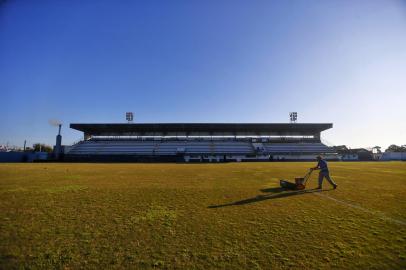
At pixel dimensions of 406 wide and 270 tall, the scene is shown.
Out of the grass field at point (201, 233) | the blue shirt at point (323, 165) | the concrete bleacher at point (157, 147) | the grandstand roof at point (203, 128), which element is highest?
the grandstand roof at point (203, 128)

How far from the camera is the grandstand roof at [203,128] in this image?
56406 mm

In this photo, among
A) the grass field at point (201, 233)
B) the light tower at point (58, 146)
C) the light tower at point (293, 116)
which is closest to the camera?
the grass field at point (201, 233)

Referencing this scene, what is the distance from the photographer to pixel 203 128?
58125mm

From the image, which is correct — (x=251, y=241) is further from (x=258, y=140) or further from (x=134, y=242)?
(x=258, y=140)

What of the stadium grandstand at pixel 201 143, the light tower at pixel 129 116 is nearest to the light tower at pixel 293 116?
the stadium grandstand at pixel 201 143

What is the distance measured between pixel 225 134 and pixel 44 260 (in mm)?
59165

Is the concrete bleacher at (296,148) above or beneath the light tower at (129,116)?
beneath

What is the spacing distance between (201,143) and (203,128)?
4694 millimetres

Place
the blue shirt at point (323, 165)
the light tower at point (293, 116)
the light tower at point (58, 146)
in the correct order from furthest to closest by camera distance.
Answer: the light tower at point (293, 116) → the light tower at point (58, 146) → the blue shirt at point (323, 165)

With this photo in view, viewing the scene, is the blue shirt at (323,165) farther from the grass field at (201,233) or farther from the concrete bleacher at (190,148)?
the concrete bleacher at (190,148)

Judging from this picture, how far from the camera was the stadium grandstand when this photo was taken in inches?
2044

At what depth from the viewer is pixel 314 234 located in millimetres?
4219

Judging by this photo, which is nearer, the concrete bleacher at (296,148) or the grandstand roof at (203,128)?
the concrete bleacher at (296,148)

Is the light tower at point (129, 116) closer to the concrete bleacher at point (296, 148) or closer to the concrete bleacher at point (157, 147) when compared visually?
the concrete bleacher at point (157, 147)
